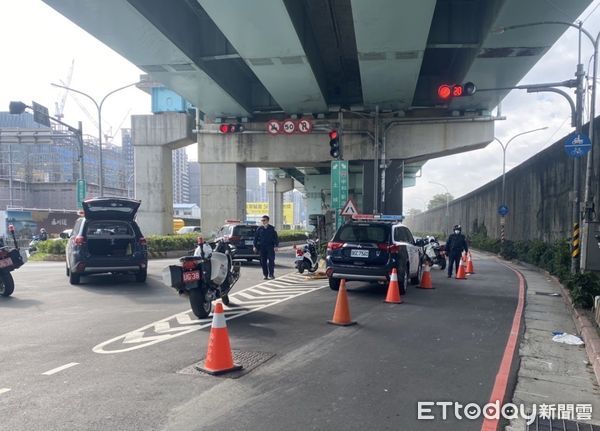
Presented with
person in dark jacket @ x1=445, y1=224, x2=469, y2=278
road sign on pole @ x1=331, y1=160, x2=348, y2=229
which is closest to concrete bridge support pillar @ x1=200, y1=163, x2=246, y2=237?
road sign on pole @ x1=331, y1=160, x2=348, y2=229

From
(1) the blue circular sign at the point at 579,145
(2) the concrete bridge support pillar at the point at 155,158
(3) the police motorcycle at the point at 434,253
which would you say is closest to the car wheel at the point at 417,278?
(3) the police motorcycle at the point at 434,253

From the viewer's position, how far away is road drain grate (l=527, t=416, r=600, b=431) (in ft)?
13.4

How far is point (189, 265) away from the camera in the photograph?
25.9ft

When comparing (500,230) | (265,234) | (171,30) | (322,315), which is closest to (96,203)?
(265,234)

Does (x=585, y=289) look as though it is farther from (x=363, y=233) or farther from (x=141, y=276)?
(x=141, y=276)

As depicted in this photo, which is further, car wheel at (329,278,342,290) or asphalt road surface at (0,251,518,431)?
car wheel at (329,278,342,290)

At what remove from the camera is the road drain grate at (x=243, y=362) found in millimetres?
5266

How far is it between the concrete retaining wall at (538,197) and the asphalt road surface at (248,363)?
9.05 meters

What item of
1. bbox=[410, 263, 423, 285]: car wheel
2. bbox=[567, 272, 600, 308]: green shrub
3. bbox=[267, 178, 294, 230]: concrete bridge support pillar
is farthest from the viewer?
bbox=[267, 178, 294, 230]: concrete bridge support pillar

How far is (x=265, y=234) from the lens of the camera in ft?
44.5

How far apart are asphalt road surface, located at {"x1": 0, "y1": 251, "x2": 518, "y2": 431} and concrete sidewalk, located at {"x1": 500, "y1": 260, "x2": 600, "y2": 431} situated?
36cm

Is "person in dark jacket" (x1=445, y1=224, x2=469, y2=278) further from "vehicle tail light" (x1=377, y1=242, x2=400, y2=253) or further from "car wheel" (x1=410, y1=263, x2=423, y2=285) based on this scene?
"vehicle tail light" (x1=377, y1=242, x2=400, y2=253)

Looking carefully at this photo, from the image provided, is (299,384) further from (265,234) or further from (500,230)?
(500,230)

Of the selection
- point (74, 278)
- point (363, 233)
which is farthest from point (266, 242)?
point (74, 278)
